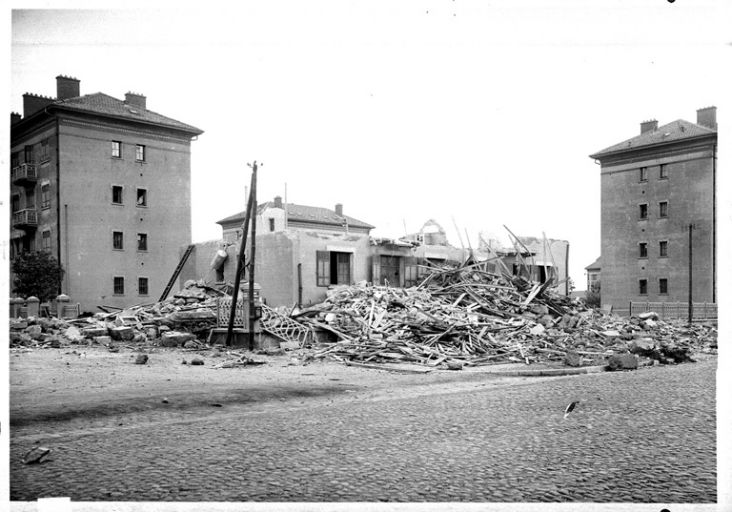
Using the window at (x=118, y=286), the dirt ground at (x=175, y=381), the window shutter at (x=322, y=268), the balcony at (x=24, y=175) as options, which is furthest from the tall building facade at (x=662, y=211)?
the window at (x=118, y=286)

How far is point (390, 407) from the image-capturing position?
7973 mm

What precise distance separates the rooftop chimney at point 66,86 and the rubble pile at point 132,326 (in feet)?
29.3

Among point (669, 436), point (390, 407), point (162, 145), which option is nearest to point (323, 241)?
point (162, 145)

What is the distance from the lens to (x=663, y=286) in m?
26.0

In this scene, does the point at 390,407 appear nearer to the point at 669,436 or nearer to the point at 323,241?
the point at 669,436

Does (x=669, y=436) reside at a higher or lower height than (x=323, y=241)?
lower

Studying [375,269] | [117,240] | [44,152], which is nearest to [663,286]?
[375,269]

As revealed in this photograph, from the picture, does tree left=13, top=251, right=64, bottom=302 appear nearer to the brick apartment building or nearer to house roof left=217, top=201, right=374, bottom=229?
the brick apartment building

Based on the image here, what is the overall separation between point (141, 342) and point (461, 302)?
9316mm

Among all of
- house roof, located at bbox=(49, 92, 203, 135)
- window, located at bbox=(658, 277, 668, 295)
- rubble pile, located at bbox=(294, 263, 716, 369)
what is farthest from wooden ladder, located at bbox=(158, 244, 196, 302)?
window, located at bbox=(658, 277, 668, 295)

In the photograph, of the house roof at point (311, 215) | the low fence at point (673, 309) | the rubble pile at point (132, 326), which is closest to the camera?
the rubble pile at point (132, 326)

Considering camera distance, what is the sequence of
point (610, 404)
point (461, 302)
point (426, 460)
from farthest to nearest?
point (461, 302)
point (610, 404)
point (426, 460)

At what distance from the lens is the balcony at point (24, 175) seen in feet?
21.6

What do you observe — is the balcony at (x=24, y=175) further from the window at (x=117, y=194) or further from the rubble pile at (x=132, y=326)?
the rubble pile at (x=132, y=326)
